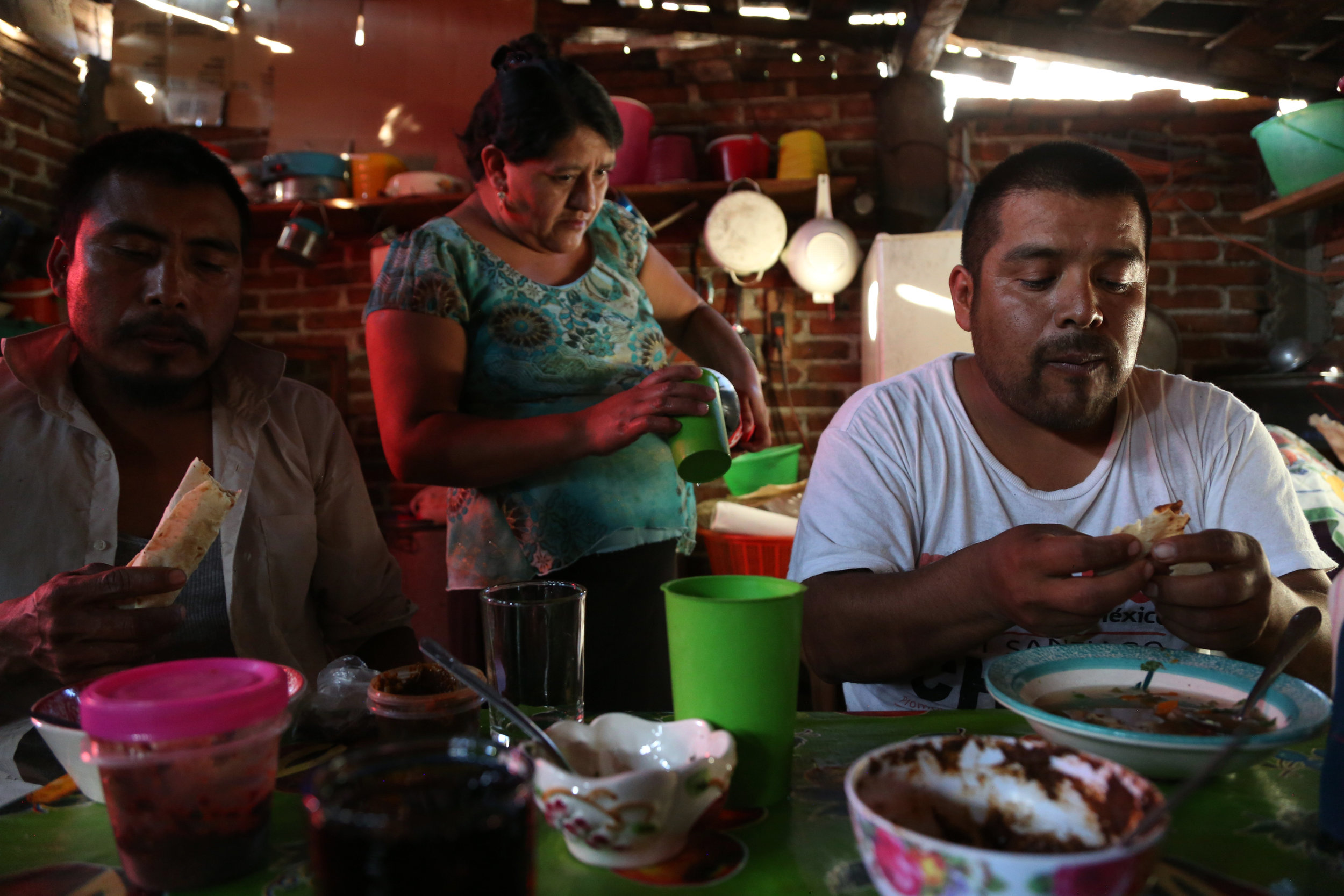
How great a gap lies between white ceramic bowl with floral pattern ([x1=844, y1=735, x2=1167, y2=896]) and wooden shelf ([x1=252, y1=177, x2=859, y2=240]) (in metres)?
2.92

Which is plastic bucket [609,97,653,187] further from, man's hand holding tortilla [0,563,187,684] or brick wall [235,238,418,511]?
man's hand holding tortilla [0,563,187,684]

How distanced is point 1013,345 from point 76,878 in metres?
1.30

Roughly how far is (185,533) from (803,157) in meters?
2.91

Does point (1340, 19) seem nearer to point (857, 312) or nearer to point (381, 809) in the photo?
point (857, 312)

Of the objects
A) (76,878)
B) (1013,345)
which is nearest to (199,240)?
(76,878)

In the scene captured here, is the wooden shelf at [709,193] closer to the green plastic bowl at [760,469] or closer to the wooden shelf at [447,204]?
the wooden shelf at [447,204]

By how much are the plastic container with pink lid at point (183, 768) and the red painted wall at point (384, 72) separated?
3436 mm

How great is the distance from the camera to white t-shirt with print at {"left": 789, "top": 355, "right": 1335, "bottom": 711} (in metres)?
1.25

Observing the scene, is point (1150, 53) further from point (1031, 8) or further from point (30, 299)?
point (30, 299)

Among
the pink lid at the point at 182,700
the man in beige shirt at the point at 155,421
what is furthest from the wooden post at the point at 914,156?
the pink lid at the point at 182,700

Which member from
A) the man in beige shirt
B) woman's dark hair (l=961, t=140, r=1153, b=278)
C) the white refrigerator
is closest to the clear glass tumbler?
the man in beige shirt

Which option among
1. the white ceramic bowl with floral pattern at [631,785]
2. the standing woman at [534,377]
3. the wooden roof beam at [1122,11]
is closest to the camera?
the white ceramic bowl with floral pattern at [631,785]

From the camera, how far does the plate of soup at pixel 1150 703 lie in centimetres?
71

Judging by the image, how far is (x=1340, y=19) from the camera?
2.82m
